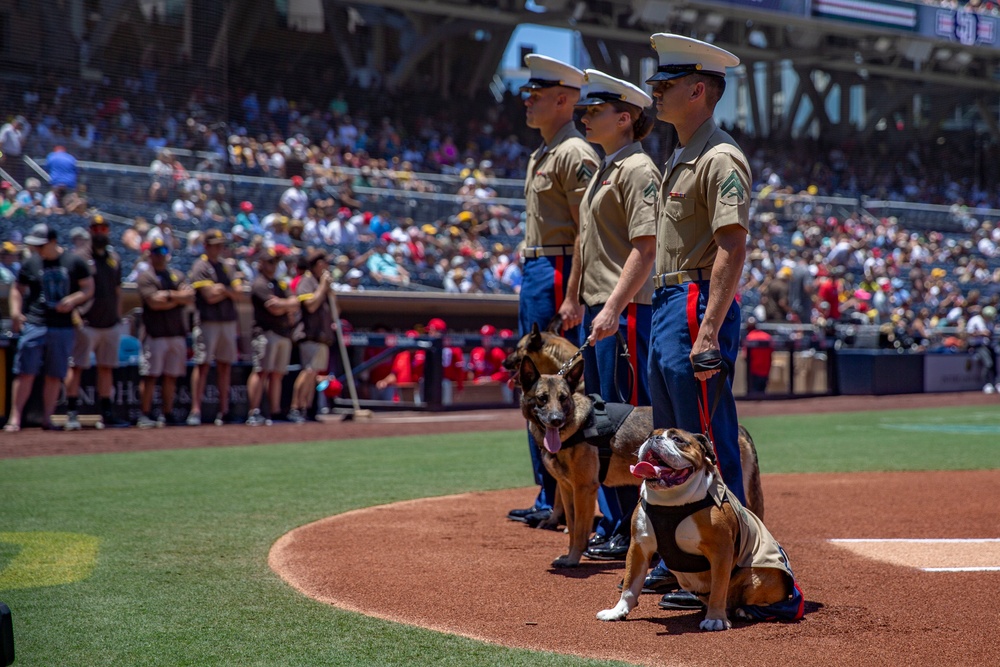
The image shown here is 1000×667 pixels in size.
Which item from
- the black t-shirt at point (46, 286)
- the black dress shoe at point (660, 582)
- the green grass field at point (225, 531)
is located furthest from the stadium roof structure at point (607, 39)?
the black dress shoe at point (660, 582)

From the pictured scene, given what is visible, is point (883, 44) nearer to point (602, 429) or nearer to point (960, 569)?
point (960, 569)

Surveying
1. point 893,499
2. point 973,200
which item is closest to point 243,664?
point 893,499

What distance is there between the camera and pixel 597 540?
5535mm

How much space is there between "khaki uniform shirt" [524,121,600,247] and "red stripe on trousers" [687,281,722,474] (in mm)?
1673

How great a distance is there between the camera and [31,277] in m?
11.5

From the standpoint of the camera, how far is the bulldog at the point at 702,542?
3820 millimetres

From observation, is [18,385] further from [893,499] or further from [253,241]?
[893,499]

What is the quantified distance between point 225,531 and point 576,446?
214 cm

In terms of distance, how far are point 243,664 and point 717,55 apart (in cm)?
297

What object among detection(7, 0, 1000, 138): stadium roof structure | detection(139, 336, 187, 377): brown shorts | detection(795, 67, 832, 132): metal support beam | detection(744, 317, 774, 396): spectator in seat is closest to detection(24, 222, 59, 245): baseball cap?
detection(139, 336, 187, 377): brown shorts

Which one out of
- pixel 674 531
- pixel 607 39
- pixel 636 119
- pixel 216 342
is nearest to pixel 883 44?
pixel 607 39

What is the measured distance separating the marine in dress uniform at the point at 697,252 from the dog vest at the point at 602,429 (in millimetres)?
465

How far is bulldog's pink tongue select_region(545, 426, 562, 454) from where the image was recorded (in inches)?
193

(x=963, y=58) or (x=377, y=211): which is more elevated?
(x=963, y=58)
